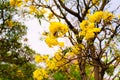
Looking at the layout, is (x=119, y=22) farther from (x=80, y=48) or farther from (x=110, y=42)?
(x=80, y=48)

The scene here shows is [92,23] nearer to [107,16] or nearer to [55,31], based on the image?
[107,16]

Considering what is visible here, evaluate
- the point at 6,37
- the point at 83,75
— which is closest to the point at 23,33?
the point at 6,37

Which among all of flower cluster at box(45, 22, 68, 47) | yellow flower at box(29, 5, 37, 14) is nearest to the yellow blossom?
yellow flower at box(29, 5, 37, 14)

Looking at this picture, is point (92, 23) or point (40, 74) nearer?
point (92, 23)

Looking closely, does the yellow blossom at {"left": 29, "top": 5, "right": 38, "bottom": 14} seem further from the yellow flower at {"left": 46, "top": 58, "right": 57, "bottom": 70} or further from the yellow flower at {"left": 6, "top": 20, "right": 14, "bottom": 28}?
the yellow flower at {"left": 6, "top": 20, "right": 14, "bottom": 28}

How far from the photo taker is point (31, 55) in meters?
17.7

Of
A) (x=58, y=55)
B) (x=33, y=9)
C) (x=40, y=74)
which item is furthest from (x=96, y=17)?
(x=33, y=9)

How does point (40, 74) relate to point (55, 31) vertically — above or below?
below

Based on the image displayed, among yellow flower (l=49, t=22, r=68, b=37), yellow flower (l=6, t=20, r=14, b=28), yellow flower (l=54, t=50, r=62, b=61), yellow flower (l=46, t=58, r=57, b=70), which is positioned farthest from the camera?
yellow flower (l=6, t=20, r=14, b=28)

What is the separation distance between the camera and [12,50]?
17.5m

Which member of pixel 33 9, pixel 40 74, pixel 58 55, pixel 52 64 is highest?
pixel 33 9

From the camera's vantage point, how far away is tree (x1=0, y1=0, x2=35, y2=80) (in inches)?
678

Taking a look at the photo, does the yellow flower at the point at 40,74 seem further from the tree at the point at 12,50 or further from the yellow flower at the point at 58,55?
the tree at the point at 12,50

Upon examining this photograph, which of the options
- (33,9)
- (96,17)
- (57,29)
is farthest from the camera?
(33,9)
